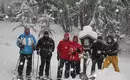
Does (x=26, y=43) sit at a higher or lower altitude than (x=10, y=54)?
lower

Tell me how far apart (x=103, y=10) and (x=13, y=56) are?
37.7ft

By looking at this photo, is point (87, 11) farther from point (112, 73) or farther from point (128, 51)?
point (112, 73)

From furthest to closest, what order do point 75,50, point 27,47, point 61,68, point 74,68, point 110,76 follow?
point 74,68, point 75,50, point 61,68, point 27,47, point 110,76

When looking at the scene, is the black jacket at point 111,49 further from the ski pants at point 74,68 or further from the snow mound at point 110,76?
the snow mound at point 110,76

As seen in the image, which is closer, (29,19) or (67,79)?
(67,79)

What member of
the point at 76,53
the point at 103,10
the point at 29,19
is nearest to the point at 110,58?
the point at 76,53

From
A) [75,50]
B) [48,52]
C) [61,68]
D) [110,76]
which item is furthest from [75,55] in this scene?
[110,76]

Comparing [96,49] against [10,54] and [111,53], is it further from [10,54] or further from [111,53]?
[10,54]

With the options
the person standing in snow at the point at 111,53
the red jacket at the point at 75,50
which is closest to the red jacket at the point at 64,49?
the red jacket at the point at 75,50

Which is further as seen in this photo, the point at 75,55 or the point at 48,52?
the point at 75,55

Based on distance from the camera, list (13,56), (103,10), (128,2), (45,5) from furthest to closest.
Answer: (45,5) → (128,2) → (103,10) → (13,56)

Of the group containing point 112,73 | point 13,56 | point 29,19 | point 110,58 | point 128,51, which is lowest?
point 112,73

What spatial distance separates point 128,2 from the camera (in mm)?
28250

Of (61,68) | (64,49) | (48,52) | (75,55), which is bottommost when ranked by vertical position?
(61,68)
